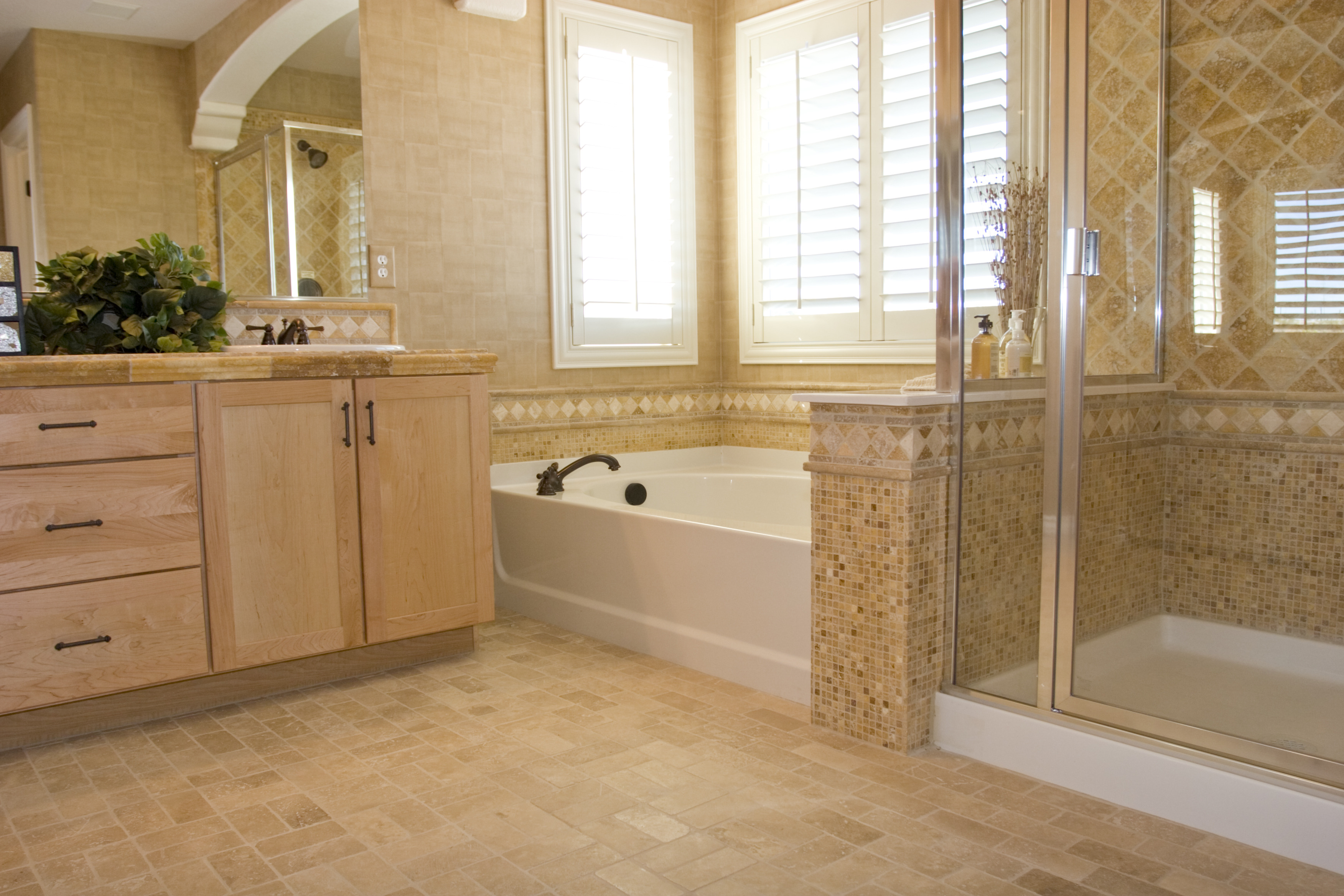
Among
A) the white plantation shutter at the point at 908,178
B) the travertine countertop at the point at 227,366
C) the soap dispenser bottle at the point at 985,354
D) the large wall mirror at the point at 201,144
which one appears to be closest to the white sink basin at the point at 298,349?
the travertine countertop at the point at 227,366

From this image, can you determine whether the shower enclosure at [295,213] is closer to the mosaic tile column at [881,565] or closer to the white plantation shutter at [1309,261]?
the mosaic tile column at [881,565]

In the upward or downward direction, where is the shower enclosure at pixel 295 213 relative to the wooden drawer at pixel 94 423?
upward

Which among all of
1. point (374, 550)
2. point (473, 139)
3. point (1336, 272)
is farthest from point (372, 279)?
point (1336, 272)

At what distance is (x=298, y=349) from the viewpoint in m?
2.78

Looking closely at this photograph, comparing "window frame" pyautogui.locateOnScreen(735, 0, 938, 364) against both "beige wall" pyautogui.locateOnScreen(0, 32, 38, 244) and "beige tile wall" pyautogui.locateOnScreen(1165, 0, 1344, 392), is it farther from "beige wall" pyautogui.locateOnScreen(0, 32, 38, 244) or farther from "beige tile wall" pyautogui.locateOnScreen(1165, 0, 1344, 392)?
"beige wall" pyautogui.locateOnScreen(0, 32, 38, 244)

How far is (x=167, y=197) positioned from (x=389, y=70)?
87cm

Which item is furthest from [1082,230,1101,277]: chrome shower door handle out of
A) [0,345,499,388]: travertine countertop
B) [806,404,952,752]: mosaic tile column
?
[0,345,499,388]: travertine countertop

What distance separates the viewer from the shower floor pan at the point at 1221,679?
5.75 ft

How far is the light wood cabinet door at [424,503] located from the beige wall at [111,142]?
0.81 meters

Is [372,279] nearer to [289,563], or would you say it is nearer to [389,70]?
[389,70]

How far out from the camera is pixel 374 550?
269 centimetres

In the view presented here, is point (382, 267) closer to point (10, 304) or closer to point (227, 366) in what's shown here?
point (227, 366)

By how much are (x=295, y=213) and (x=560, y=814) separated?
204cm

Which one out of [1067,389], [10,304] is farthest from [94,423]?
[1067,389]
